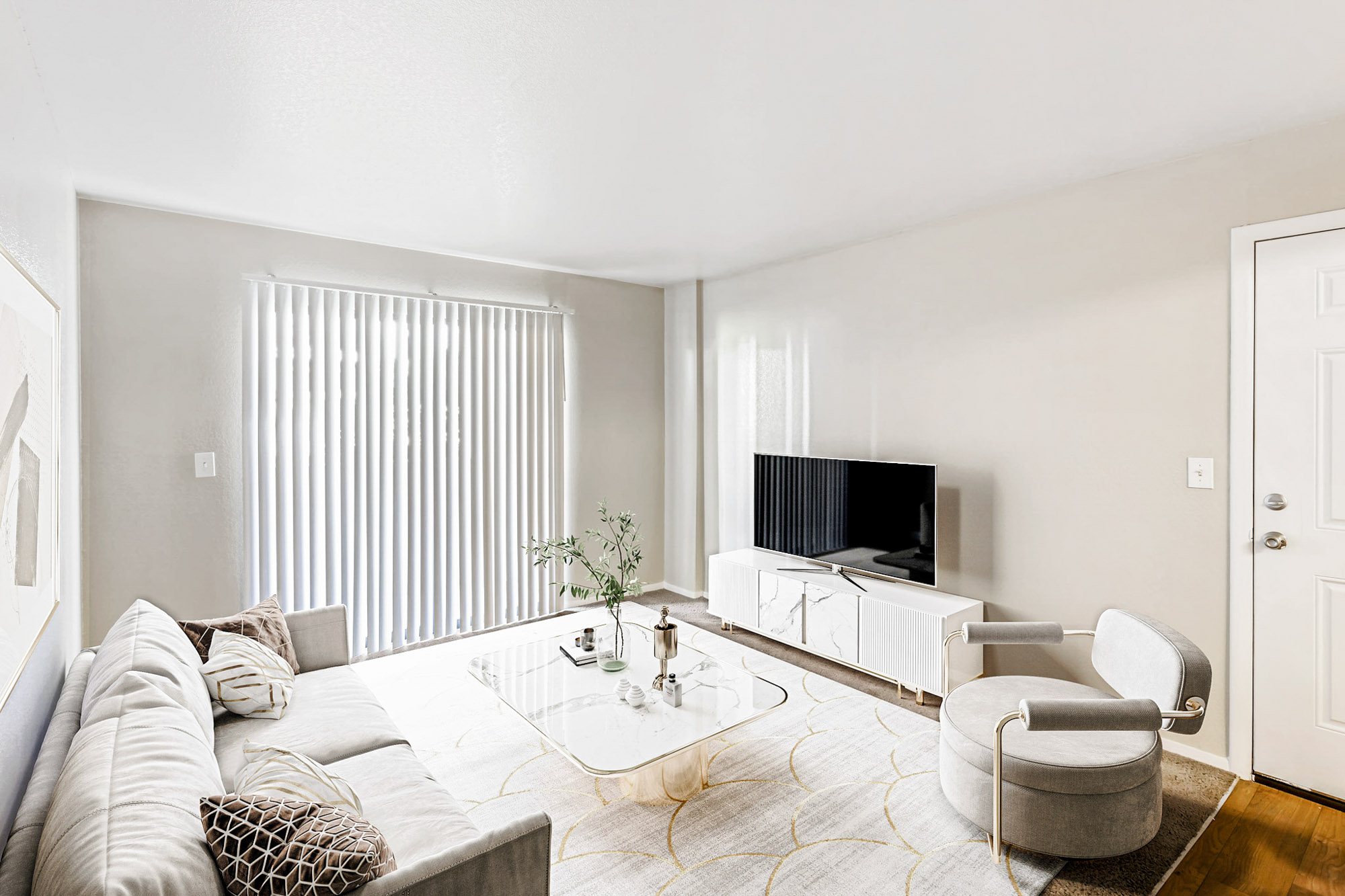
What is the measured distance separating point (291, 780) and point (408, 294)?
3055 mm

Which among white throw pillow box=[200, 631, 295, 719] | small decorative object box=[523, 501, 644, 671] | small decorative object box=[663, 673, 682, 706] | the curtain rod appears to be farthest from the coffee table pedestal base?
the curtain rod

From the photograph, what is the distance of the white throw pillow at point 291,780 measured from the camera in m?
1.41

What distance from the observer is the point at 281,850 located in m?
1.18

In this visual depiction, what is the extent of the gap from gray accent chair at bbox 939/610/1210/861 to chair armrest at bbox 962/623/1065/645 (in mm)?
295

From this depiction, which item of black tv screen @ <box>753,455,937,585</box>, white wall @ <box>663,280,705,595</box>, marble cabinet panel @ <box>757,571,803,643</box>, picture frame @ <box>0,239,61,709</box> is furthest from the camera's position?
white wall @ <box>663,280,705,595</box>

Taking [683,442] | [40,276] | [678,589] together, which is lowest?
[678,589]

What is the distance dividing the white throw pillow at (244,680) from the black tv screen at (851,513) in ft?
8.98

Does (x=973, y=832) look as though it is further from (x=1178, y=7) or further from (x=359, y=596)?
(x=359, y=596)

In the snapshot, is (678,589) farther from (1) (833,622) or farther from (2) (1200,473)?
(2) (1200,473)

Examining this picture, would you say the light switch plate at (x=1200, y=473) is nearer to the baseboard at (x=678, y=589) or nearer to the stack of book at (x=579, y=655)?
the stack of book at (x=579, y=655)

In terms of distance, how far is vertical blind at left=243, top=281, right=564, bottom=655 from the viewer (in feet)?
11.5

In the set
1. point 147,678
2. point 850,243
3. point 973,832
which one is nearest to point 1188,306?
point 850,243

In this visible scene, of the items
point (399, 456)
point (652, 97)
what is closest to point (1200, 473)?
point (652, 97)

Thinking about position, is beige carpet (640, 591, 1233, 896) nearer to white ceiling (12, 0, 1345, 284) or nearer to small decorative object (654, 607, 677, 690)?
small decorative object (654, 607, 677, 690)
